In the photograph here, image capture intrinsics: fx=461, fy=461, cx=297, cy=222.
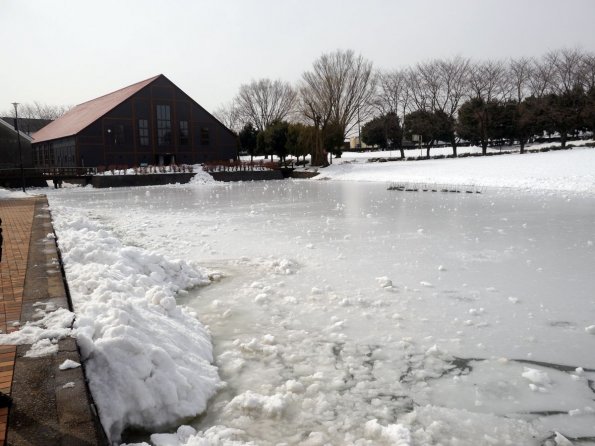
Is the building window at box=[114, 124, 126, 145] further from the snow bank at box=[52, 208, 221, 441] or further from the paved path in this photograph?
the paved path

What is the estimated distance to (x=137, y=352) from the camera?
340cm

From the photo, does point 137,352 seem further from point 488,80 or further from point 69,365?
point 488,80

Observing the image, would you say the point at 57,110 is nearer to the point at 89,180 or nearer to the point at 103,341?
the point at 89,180

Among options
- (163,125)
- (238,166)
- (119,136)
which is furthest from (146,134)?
(238,166)

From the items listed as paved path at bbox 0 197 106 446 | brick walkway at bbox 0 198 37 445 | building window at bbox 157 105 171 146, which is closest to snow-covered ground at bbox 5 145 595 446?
paved path at bbox 0 197 106 446

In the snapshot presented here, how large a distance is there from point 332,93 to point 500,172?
818 inches

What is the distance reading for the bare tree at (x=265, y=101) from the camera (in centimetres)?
6938

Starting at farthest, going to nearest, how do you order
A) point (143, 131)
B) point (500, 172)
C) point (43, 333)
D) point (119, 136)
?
1. point (143, 131)
2. point (119, 136)
3. point (500, 172)
4. point (43, 333)

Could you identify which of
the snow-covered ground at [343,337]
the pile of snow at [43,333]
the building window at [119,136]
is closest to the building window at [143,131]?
the building window at [119,136]

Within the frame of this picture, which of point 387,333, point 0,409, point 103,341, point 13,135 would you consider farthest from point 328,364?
point 13,135

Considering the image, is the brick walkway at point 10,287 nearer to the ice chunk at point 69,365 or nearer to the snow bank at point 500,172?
the ice chunk at point 69,365

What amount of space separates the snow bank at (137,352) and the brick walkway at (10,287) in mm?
471

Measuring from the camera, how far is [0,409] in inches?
100.0

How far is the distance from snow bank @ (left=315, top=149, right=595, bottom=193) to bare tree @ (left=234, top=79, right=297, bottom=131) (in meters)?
29.9
